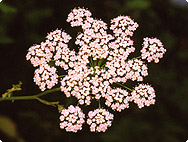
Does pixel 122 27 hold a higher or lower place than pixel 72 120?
higher

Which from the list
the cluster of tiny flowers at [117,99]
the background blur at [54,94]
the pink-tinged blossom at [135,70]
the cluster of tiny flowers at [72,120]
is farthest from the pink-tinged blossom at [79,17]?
the background blur at [54,94]

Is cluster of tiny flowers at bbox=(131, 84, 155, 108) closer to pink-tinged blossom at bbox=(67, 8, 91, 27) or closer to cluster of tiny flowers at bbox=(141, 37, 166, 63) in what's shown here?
cluster of tiny flowers at bbox=(141, 37, 166, 63)

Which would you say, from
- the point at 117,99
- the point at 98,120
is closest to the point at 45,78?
the point at 98,120

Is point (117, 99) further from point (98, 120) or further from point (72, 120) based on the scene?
point (72, 120)

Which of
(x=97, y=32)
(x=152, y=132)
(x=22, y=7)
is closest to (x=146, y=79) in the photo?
(x=152, y=132)

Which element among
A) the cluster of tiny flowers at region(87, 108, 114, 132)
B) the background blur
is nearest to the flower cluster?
the cluster of tiny flowers at region(87, 108, 114, 132)

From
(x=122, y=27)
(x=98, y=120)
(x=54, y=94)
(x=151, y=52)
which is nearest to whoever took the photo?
(x=98, y=120)
